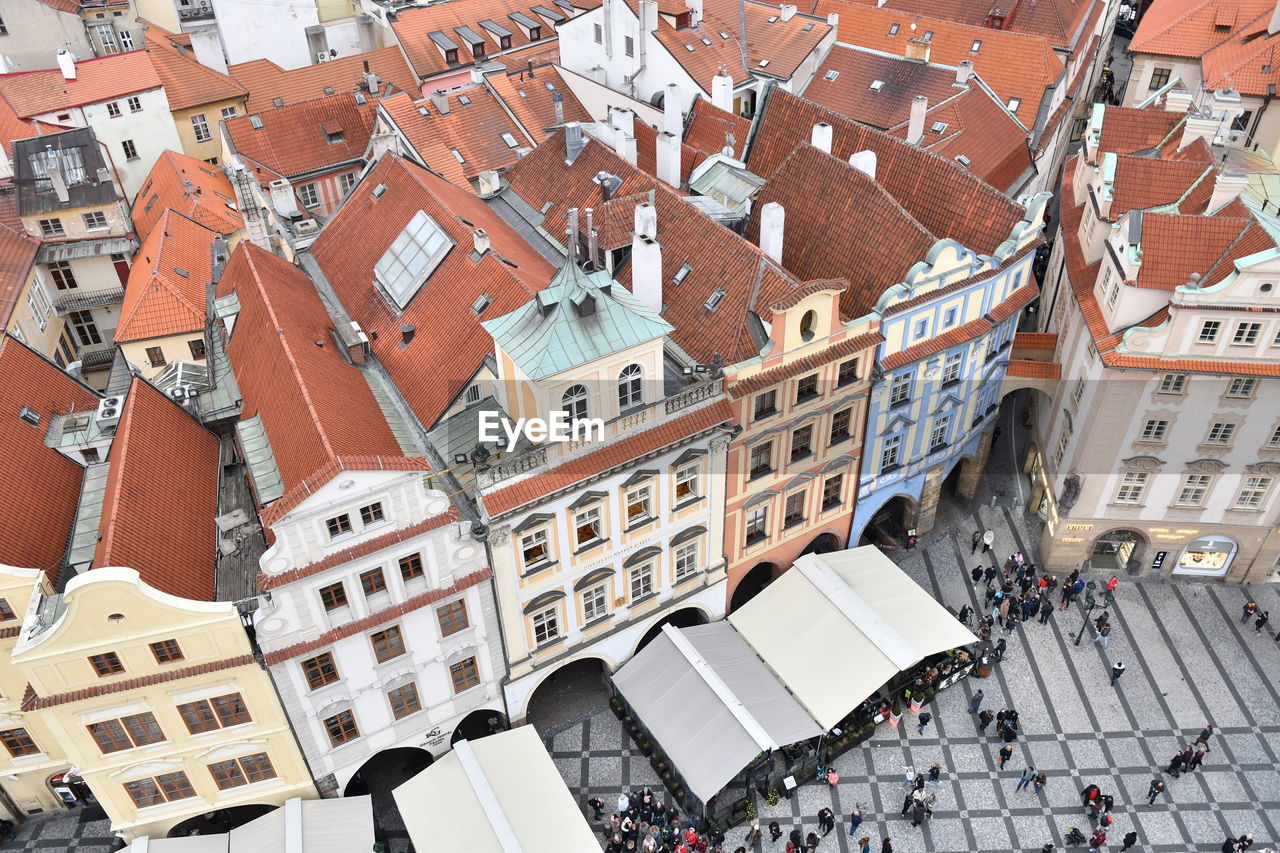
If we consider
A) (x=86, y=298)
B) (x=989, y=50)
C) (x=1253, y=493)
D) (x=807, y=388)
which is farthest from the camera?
(x=989, y=50)

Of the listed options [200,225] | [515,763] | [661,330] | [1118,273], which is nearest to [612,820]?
[515,763]

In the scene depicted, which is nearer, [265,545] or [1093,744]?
[265,545]

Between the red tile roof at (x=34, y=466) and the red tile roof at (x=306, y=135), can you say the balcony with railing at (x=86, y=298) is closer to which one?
the red tile roof at (x=306, y=135)

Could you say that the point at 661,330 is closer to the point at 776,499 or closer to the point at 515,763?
the point at 776,499

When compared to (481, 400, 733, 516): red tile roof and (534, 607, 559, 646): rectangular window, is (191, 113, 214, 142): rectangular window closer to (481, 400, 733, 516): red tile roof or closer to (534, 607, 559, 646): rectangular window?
(481, 400, 733, 516): red tile roof

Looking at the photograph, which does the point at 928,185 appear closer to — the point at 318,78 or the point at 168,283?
the point at 168,283

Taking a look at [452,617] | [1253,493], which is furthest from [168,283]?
[1253,493]

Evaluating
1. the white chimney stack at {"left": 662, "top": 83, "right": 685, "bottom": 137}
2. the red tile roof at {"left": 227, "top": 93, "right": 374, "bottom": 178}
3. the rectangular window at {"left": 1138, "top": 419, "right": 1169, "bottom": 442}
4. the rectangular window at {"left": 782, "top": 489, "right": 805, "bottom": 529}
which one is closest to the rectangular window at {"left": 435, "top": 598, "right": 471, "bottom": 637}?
the rectangular window at {"left": 782, "top": 489, "right": 805, "bottom": 529}
